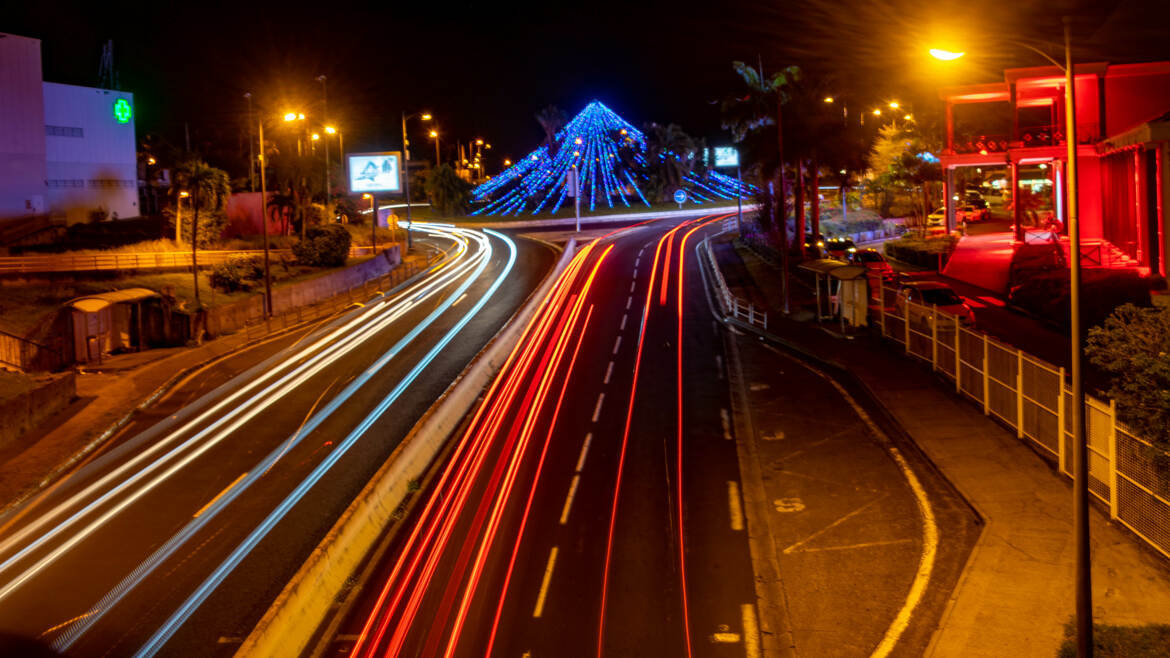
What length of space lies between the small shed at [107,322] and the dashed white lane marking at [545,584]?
2382 centimetres

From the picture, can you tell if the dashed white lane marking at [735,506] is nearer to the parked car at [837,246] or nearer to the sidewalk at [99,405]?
the sidewalk at [99,405]

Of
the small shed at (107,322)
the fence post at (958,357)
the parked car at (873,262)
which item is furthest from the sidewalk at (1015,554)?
the small shed at (107,322)

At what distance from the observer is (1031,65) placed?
46.1m

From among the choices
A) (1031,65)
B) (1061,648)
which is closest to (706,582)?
(1061,648)

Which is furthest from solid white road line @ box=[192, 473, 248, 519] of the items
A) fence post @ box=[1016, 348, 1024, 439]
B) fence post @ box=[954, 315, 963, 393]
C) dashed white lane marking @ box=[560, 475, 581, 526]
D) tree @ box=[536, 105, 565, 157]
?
tree @ box=[536, 105, 565, 157]

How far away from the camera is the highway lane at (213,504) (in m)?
13.2

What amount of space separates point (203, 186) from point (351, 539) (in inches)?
1600

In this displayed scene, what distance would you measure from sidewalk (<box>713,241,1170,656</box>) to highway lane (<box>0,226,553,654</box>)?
9.89 meters

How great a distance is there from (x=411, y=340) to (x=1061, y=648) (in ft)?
84.8

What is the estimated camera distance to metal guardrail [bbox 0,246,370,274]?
3934 centimetres

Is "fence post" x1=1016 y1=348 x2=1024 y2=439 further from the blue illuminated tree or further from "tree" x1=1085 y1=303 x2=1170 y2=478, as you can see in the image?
the blue illuminated tree

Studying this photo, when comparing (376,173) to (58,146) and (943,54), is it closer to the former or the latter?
(58,146)

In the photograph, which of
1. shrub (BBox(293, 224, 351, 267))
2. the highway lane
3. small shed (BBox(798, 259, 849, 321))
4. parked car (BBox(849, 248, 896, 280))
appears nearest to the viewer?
the highway lane

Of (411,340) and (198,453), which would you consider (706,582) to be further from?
(411,340)
